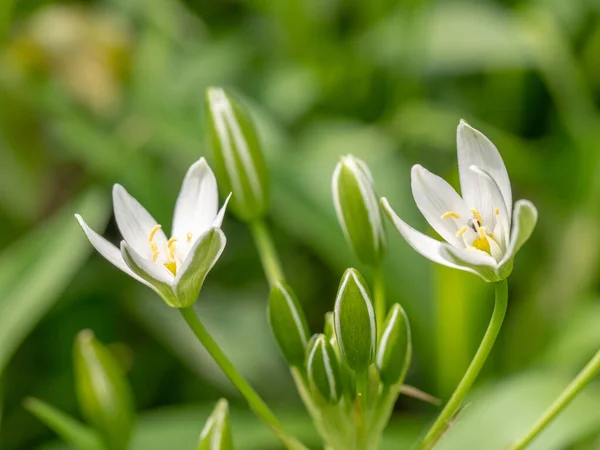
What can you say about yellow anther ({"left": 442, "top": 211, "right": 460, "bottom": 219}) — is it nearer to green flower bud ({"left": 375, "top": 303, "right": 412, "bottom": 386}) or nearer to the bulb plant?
the bulb plant

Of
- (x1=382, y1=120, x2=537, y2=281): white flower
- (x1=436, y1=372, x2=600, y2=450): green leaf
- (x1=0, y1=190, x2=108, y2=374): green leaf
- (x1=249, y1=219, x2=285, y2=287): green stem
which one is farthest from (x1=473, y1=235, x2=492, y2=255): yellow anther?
(x1=0, y1=190, x2=108, y2=374): green leaf

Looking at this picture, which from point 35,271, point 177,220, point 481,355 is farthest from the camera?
point 35,271

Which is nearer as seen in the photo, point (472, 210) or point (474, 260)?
point (474, 260)

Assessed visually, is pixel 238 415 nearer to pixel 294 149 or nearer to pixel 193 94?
pixel 294 149

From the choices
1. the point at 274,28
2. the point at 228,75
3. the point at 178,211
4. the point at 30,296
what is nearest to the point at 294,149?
the point at 228,75

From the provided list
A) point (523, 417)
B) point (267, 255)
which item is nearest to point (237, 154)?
point (267, 255)

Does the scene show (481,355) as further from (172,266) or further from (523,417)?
(523,417)

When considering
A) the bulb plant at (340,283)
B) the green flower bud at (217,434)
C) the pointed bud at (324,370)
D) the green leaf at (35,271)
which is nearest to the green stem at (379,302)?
the bulb plant at (340,283)
